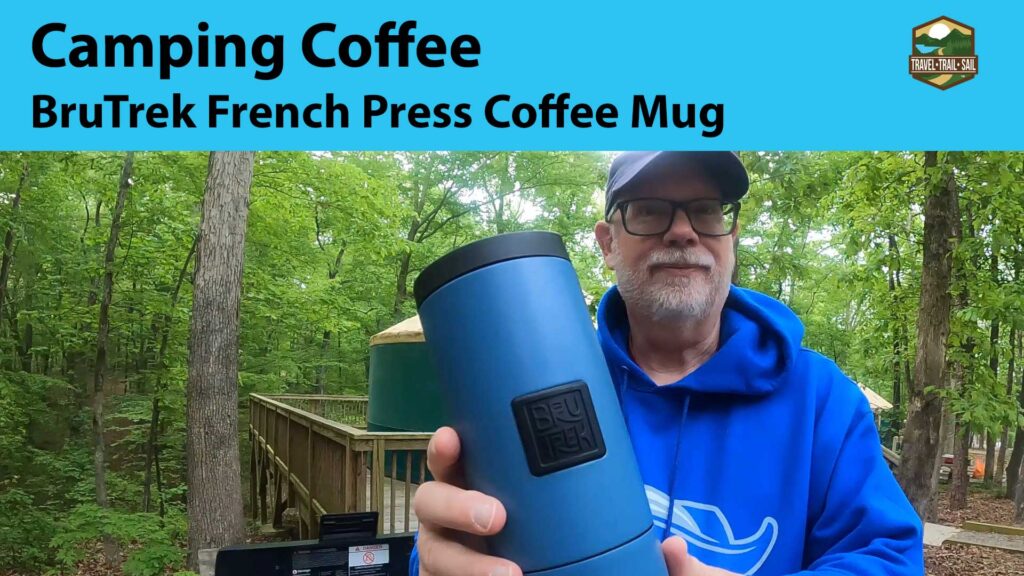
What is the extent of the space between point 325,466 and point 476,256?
684 centimetres

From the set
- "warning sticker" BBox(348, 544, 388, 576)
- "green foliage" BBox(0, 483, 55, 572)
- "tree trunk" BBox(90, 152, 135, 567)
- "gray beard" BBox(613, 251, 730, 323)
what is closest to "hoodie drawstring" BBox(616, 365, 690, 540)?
"gray beard" BBox(613, 251, 730, 323)

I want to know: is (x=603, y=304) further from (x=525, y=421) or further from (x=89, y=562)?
(x=89, y=562)

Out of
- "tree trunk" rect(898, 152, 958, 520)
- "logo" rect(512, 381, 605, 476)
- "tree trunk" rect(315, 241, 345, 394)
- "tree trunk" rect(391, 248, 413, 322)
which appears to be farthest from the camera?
"tree trunk" rect(391, 248, 413, 322)

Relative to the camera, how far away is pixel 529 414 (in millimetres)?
841

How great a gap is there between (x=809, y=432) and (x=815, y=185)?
6.20 metres

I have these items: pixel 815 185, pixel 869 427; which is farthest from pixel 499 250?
pixel 815 185

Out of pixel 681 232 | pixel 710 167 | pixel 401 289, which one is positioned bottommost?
pixel 681 232

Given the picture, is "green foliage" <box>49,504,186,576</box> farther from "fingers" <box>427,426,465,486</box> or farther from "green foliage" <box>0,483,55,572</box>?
"fingers" <box>427,426,465,486</box>

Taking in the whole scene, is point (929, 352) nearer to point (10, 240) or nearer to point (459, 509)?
point (459, 509)

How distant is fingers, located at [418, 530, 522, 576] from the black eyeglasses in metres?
0.74

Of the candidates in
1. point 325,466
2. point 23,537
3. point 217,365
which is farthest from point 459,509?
point 23,537

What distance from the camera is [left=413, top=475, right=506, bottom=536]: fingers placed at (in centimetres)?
84

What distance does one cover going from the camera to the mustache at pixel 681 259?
1327mm

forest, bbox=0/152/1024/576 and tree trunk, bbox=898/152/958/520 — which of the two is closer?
tree trunk, bbox=898/152/958/520
